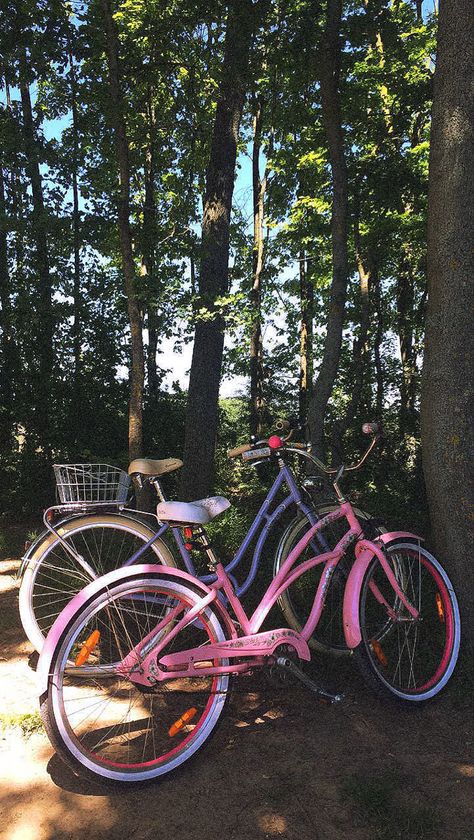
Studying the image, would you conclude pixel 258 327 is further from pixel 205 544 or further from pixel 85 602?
pixel 85 602

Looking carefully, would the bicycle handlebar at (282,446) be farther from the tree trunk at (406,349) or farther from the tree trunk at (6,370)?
the tree trunk at (406,349)

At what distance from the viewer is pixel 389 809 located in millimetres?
2217

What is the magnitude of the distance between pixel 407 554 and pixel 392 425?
9.41m

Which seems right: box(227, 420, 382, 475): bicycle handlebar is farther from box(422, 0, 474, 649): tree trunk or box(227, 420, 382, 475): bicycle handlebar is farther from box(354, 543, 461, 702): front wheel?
box(354, 543, 461, 702): front wheel

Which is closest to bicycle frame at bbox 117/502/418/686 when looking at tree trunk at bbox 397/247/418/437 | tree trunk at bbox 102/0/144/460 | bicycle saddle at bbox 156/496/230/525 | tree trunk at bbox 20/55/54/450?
bicycle saddle at bbox 156/496/230/525

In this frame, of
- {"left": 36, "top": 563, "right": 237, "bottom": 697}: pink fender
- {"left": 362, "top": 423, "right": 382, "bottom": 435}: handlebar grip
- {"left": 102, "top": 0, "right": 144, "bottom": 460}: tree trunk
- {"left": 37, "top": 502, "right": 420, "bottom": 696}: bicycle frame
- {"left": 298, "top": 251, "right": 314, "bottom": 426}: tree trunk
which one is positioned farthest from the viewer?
{"left": 298, "top": 251, "right": 314, "bottom": 426}: tree trunk

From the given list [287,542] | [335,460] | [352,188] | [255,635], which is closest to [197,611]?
[255,635]

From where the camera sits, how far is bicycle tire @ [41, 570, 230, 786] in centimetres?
231

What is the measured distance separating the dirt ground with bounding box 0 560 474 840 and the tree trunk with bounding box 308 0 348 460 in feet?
7.75

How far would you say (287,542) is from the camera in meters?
3.44

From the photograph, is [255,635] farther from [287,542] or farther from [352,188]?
[352,188]

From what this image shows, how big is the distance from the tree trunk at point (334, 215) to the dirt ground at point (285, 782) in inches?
93.0

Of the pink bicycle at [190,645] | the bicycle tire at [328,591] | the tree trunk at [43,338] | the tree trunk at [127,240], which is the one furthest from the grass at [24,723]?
the tree trunk at [43,338]

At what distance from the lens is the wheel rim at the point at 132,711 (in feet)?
7.71
